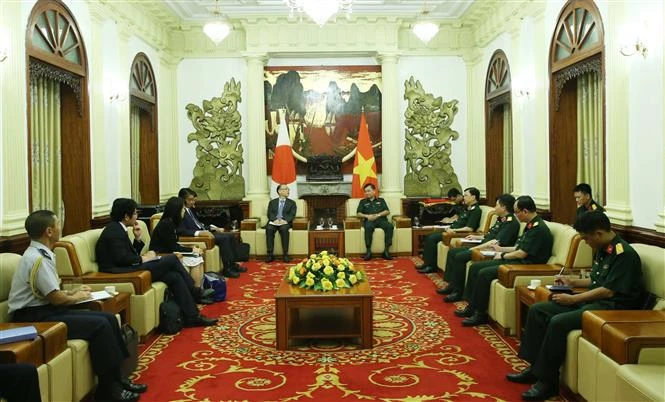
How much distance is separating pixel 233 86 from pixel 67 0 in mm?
5396

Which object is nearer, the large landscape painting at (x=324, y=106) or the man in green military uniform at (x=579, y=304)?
the man in green military uniform at (x=579, y=304)

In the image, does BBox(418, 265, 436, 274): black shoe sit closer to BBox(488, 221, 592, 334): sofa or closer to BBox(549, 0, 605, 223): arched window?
BBox(549, 0, 605, 223): arched window

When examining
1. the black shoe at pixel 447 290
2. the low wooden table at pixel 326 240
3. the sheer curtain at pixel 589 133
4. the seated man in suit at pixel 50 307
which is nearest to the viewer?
the seated man in suit at pixel 50 307

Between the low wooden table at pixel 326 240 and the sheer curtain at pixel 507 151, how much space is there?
3.21 m

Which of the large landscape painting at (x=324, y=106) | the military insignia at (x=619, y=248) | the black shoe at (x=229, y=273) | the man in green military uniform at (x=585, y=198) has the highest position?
the large landscape painting at (x=324, y=106)

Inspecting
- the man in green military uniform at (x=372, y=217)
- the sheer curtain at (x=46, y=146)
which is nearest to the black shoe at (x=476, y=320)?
the man in green military uniform at (x=372, y=217)

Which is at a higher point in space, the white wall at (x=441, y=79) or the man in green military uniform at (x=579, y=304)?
the white wall at (x=441, y=79)

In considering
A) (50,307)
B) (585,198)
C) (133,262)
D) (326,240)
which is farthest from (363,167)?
(50,307)

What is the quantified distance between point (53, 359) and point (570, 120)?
7.25 meters

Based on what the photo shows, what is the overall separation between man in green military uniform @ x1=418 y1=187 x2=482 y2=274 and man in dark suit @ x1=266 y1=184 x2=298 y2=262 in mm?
2643

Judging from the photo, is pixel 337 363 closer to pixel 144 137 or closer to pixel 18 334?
pixel 18 334

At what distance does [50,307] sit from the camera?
4656mm

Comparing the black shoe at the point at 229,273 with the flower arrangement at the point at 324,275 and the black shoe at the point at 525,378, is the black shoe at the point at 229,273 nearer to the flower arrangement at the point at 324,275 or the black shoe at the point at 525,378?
the flower arrangement at the point at 324,275

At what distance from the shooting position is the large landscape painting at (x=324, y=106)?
1340cm
